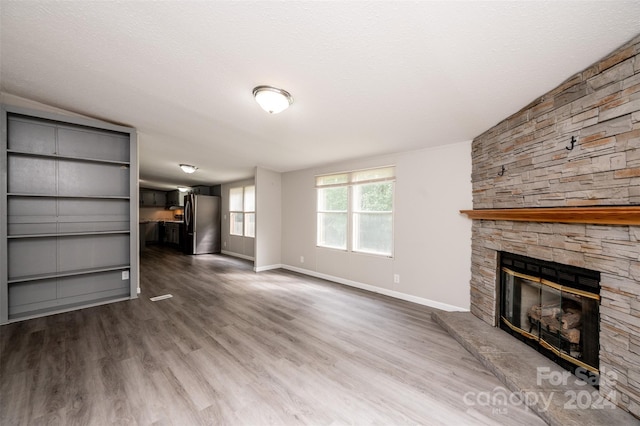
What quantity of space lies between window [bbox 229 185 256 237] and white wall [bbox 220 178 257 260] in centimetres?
14

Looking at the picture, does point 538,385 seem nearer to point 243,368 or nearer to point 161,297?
point 243,368

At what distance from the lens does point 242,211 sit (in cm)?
745

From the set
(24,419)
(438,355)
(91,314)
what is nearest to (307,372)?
(438,355)

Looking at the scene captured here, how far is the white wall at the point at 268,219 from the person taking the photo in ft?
18.1

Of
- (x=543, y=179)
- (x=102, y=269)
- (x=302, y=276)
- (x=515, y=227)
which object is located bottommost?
(x=302, y=276)

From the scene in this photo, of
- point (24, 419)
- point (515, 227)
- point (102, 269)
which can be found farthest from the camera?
point (102, 269)

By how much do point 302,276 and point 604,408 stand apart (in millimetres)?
4279

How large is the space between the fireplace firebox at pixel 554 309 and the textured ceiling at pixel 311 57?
1559 mm

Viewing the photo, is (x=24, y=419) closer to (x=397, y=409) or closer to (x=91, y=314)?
(x=91, y=314)

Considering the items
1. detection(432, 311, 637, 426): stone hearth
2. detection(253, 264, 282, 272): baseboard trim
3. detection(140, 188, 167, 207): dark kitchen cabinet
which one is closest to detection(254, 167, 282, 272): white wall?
detection(253, 264, 282, 272): baseboard trim

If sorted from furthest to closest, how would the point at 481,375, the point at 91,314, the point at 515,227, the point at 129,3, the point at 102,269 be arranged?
the point at 102,269, the point at 91,314, the point at 515,227, the point at 481,375, the point at 129,3

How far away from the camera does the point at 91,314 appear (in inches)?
121

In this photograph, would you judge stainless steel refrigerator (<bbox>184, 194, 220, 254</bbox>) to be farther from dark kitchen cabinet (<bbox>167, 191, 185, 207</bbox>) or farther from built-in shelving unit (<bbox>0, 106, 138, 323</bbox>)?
built-in shelving unit (<bbox>0, 106, 138, 323</bbox>)

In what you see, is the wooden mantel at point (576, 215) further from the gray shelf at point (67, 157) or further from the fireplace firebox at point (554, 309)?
the gray shelf at point (67, 157)
